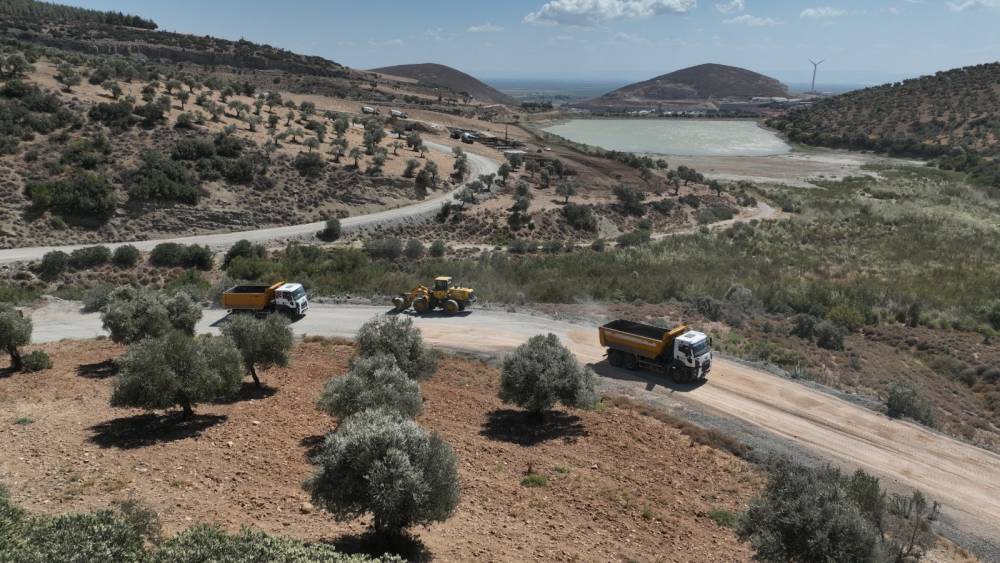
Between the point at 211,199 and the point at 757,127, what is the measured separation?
566 feet

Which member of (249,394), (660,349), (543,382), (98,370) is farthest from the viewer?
(660,349)

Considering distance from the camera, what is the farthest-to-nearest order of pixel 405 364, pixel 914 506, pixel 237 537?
1. pixel 405 364
2. pixel 914 506
3. pixel 237 537

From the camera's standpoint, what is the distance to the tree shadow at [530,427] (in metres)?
19.7

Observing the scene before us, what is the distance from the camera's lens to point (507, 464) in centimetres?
1744

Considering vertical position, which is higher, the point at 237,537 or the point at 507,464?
the point at 237,537

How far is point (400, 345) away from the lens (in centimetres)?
2173

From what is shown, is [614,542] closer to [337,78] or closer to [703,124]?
[337,78]

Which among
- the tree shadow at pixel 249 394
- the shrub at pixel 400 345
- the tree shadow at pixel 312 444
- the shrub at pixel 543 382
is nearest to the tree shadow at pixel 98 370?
the tree shadow at pixel 249 394

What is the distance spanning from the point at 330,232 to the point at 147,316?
27342mm

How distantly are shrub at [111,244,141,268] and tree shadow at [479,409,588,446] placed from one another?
31.5m

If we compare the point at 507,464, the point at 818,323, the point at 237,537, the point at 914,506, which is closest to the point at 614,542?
the point at 507,464

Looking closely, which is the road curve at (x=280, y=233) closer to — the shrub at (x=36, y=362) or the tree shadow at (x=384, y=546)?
the shrub at (x=36, y=362)

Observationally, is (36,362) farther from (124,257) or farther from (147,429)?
(124,257)

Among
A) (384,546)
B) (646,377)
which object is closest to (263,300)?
(646,377)
